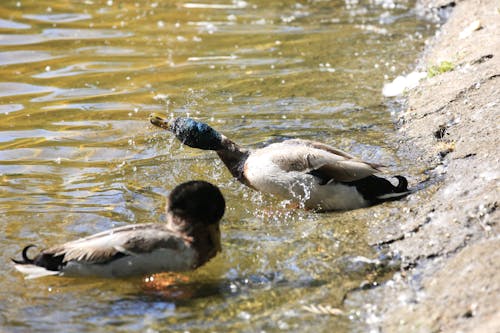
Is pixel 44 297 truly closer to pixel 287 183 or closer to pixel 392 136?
pixel 287 183

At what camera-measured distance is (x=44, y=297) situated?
4.79 metres

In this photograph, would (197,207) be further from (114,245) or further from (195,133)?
(195,133)

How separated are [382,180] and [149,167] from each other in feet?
7.20

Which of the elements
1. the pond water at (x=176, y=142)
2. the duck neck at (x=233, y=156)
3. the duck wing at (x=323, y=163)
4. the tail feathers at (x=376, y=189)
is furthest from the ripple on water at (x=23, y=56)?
the tail feathers at (x=376, y=189)

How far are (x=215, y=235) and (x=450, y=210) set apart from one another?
152cm

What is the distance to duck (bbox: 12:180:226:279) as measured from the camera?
15.8 ft

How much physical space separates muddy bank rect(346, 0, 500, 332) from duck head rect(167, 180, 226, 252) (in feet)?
3.30

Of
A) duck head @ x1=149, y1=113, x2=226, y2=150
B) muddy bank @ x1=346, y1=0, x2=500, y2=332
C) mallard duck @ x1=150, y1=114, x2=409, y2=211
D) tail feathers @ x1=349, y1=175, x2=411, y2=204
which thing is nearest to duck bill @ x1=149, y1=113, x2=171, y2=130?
duck head @ x1=149, y1=113, x2=226, y2=150

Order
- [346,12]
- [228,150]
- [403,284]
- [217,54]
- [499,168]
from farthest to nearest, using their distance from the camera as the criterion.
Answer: [346,12] → [217,54] → [228,150] → [499,168] → [403,284]

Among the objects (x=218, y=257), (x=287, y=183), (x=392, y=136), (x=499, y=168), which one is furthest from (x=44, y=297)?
(x=392, y=136)

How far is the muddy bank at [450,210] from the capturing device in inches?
163

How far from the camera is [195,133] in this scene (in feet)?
22.3

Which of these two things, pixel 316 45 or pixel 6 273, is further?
pixel 316 45

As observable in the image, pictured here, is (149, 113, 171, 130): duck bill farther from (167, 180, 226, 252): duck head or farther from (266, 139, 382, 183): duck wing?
(167, 180, 226, 252): duck head
